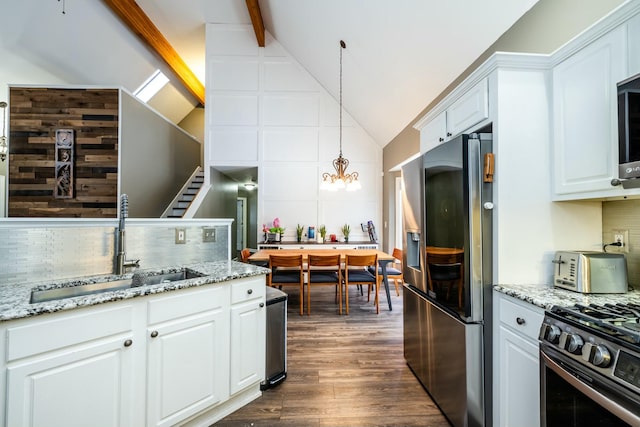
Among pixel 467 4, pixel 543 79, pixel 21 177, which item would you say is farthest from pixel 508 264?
pixel 21 177

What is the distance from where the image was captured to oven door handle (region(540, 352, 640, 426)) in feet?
2.64

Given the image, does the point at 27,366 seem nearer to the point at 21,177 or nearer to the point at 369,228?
A: the point at 21,177

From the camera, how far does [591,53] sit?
4.10ft

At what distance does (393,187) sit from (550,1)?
3719mm

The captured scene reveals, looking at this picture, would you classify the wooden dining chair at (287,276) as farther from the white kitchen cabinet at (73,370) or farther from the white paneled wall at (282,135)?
the white kitchen cabinet at (73,370)

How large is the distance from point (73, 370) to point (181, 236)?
1.06 m

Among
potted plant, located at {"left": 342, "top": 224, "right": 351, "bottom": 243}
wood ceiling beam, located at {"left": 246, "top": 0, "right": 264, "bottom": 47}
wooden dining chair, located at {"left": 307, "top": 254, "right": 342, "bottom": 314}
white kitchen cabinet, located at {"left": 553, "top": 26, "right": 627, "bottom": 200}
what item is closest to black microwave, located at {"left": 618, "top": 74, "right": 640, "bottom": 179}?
white kitchen cabinet, located at {"left": 553, "top": 26, "right": 627, "bottom": 200}

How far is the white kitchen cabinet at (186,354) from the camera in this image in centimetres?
141

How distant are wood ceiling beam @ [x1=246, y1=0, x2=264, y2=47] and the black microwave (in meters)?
4.89

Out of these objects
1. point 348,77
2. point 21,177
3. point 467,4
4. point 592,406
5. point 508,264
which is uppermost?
point 348,77

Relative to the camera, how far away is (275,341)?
2.07 m

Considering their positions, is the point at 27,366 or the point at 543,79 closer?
the point at 27,366

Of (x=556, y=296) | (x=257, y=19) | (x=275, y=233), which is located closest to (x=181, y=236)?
(x=556, y=296)

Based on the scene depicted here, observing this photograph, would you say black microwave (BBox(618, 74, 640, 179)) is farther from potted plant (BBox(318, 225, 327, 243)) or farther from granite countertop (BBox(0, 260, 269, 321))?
potted plant (BBox(318, 225, 327, 243))
